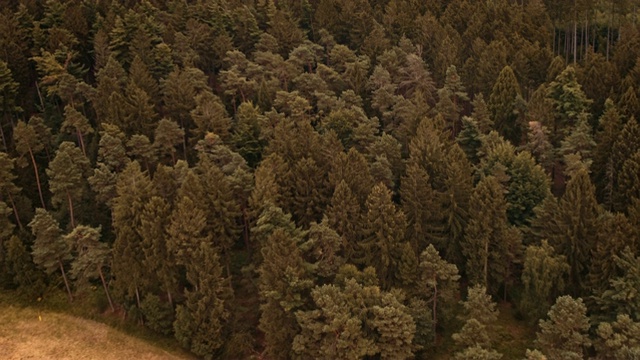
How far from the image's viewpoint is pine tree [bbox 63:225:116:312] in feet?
186

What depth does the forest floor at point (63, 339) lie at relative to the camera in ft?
176

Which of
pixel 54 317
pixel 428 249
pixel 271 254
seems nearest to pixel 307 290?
pixel 271 254

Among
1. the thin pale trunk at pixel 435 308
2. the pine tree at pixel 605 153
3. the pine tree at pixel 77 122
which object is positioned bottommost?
the thin pale trunk at pixel 435 308

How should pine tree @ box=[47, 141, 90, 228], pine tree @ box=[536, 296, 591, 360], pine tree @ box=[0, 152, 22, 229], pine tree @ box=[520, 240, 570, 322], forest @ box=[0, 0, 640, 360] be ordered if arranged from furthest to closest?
pine tree @ box=[0, 152, 22, 229] < pine tree @ box=[47, 141, 90, 228] < pine tree @ box=[520, 240, 570, 322] < forest @ box=[0, 0, 640, 360] < pine tree @ box=[536, 296, 591, 360]

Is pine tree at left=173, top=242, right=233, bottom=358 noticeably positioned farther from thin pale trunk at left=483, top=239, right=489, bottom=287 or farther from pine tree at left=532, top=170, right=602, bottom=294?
pine tree at left=532, top=170, right=602, bottom=294

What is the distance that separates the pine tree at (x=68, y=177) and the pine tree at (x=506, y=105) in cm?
5456

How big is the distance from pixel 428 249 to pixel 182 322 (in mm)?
24646

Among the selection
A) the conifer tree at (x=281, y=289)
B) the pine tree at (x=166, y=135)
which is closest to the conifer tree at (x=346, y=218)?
the conifer tree at (x=281, y=289)

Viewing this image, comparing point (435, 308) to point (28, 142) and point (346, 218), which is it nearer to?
point (346, 218)

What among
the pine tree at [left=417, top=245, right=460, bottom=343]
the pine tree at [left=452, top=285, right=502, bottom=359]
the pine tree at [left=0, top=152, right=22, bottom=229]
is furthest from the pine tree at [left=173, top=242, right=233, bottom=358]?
the pine tree at [left=0, top=152, right=22, bottom=229]

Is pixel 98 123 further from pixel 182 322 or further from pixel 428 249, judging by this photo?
pixel 428 249

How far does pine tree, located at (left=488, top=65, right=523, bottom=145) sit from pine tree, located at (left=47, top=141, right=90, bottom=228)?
54563 millimetres

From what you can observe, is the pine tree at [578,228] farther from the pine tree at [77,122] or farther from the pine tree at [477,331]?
the pine tree at [77,122]

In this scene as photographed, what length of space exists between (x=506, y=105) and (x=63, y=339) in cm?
6293
